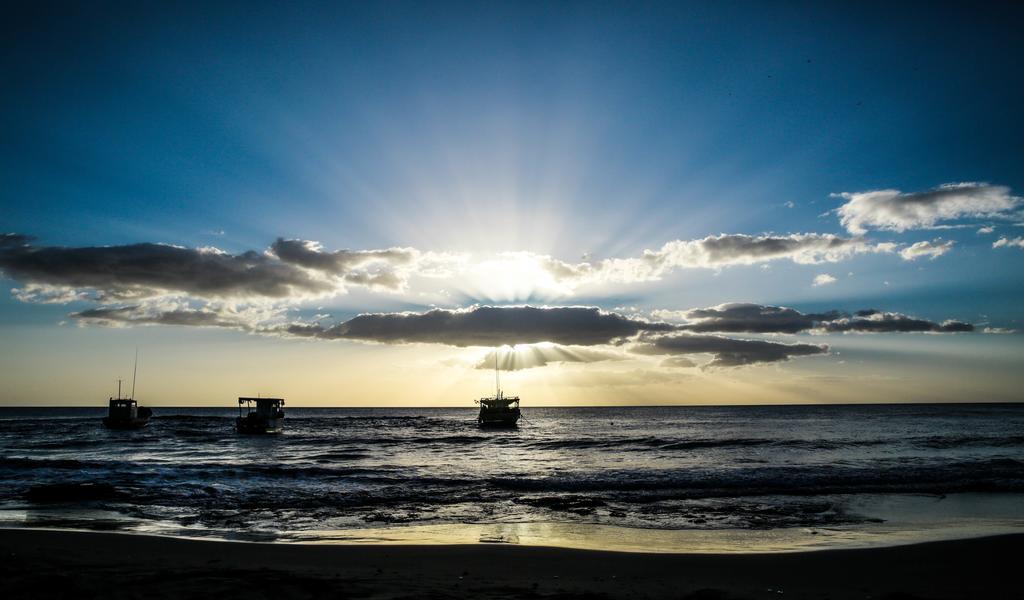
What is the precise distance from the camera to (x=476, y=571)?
1037 cm

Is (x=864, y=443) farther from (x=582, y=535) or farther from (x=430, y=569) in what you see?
(x=430, y=569)

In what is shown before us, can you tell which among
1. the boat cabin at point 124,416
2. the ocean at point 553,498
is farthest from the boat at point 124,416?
the ocean at point 553,498

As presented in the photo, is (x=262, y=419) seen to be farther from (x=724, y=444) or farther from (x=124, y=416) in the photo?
(x=724, y=444)

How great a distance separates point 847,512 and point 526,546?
1136 cm

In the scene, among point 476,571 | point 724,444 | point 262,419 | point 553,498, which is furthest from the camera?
point 262,419

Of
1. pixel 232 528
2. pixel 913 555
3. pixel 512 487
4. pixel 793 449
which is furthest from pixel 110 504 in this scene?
pixel 793 449

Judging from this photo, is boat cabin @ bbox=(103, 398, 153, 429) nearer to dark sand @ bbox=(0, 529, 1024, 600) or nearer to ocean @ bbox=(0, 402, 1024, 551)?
ocean @ bbox=(0, 402, 1024, 551)

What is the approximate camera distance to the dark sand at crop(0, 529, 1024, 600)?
29.1ft

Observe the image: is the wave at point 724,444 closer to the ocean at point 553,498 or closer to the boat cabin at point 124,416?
the ocean at point 553,498

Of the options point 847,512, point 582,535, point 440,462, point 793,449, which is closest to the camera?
point 582,535

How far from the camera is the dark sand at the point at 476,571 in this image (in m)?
8.86

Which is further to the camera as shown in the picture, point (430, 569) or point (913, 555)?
point (913, 555)

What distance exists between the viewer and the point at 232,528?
1555cm

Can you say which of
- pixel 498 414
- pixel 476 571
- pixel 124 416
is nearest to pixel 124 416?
pixel 124 416
